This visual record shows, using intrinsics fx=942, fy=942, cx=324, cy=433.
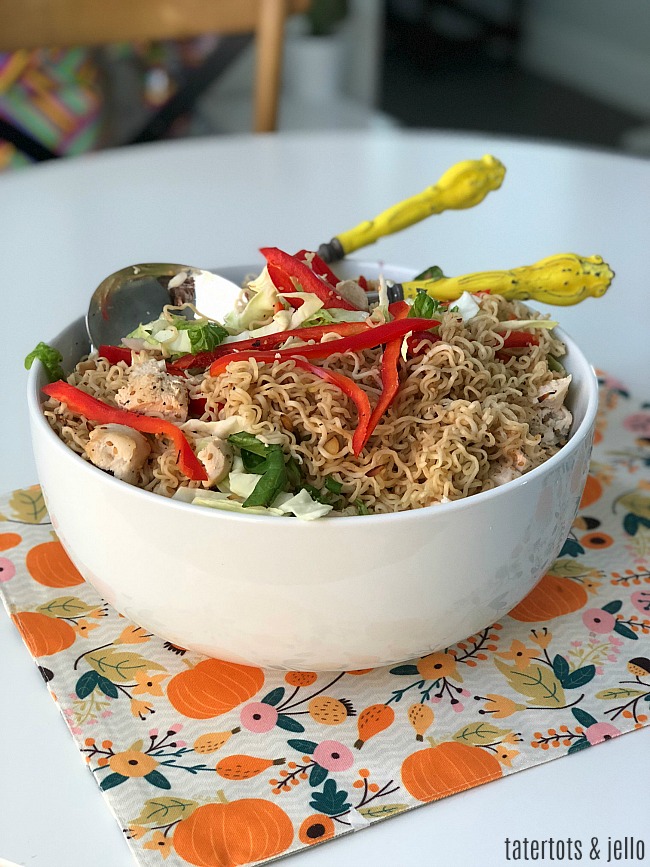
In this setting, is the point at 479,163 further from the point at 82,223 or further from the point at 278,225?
the point at 82,223

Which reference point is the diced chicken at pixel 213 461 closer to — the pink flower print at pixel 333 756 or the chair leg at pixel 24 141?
the pink flower print at pixel 333 756

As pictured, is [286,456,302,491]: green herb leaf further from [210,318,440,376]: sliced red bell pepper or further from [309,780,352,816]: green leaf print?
[309,780,352,816]: green leaf print

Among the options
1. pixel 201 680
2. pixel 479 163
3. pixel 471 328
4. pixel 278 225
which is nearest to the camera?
pixel 201 680

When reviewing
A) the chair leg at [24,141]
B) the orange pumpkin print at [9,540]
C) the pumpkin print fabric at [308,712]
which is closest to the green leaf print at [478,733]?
the pumpkin print fabric at [308,712]

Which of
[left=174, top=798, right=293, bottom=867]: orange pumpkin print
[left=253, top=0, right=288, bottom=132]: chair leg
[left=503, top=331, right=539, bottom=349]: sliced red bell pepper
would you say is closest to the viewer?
[left=174, top=798, right=293, bottom=867]: orange pumpkin print

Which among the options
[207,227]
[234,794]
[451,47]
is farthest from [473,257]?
[451,47]

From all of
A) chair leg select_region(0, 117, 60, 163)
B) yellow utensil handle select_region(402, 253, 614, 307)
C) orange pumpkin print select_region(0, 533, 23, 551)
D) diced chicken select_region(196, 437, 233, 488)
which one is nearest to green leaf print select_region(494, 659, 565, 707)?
diced chicken select_region(196, 437, 233, 488)

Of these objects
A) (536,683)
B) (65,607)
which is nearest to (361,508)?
(536,683)
